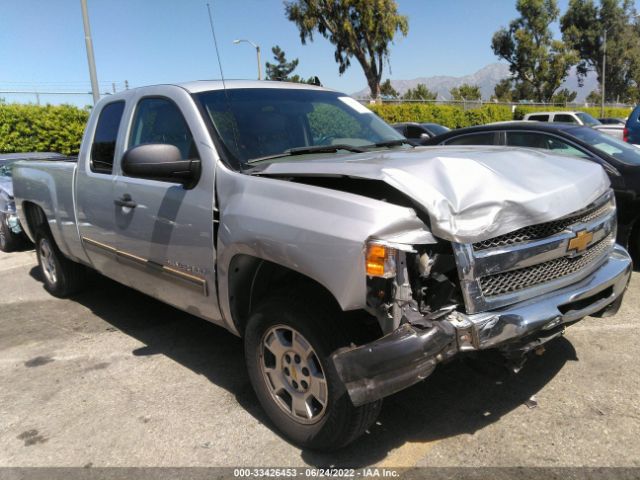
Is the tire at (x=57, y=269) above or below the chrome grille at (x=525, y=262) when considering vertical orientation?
below

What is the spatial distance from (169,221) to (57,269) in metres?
2.88

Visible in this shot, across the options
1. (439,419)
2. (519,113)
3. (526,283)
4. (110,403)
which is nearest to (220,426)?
(110,403)

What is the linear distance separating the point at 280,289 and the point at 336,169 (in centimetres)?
69

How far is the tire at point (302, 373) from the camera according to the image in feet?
8.05

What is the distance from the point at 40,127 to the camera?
1627cm

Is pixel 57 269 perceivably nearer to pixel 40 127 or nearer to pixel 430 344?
pixel 430 344

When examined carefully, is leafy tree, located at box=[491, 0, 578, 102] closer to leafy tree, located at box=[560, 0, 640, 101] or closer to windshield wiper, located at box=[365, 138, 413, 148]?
leafy tree, located at box=[560, 0, 640, 101]

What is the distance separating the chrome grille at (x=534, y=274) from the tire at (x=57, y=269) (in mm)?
4517

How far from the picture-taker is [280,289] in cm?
274

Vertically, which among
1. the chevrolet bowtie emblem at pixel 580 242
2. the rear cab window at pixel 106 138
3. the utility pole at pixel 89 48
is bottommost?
the chevrolet bowtie emblem at pixel 580 242

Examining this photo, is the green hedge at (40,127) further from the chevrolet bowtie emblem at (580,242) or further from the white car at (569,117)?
the white car at (569,117)

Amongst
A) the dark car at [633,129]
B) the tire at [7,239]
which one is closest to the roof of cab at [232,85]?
the tire at [7,239]

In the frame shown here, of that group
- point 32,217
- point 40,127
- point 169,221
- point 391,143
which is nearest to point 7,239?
point 32,217

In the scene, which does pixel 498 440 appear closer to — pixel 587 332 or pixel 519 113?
pixel 587 332
